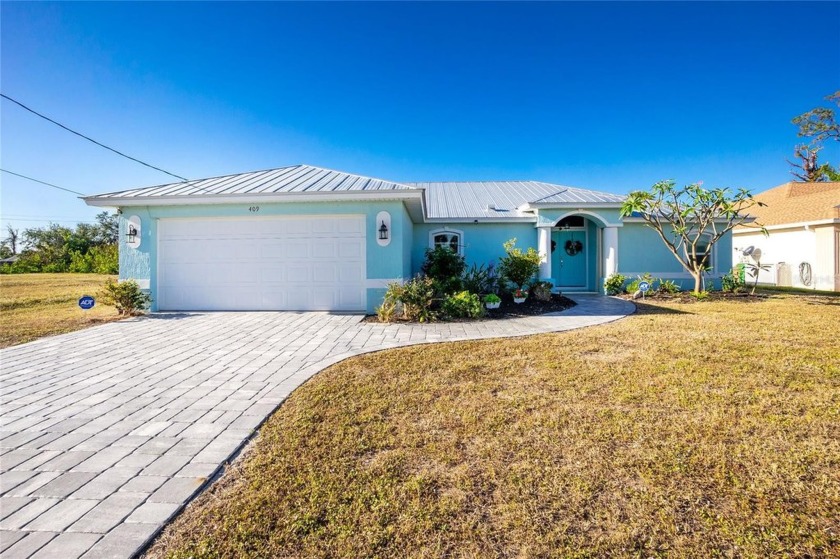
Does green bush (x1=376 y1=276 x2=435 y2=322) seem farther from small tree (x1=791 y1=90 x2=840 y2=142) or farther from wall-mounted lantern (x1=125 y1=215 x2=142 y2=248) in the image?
small tree (x1=791 y1=90 x2=840 y2=142)

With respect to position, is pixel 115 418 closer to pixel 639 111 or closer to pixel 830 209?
pixel 639 111

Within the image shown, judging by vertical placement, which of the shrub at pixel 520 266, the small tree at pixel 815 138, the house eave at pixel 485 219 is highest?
the small tree at pixel 815 138

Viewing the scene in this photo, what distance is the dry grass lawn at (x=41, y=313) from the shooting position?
6.89m

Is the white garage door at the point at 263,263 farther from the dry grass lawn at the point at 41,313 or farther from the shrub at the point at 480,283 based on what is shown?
the shrub at the point at 480,283

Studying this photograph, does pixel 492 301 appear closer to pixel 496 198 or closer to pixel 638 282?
pixel 638 282

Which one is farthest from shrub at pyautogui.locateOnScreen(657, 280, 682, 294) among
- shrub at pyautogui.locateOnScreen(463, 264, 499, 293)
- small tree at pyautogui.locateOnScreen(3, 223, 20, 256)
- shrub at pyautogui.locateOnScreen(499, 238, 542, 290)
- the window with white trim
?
small tree at pyautogui.locateOnScreen(3, 223, 20, 256)

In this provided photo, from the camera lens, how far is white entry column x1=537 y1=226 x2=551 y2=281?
1216 cm

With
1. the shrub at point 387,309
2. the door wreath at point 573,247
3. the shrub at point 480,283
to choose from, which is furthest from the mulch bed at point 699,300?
the shrub at point 387,309

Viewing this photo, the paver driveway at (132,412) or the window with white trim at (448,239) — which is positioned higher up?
the window with white trim at (448,239)

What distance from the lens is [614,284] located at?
1247 cm

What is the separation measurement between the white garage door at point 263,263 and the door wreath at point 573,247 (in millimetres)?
9072

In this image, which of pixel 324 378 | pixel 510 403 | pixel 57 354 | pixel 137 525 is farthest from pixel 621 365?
pixel 57 354

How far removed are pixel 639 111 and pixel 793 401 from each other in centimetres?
1375

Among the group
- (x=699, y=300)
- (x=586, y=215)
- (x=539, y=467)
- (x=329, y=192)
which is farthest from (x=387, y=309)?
(x=699, y=300)
